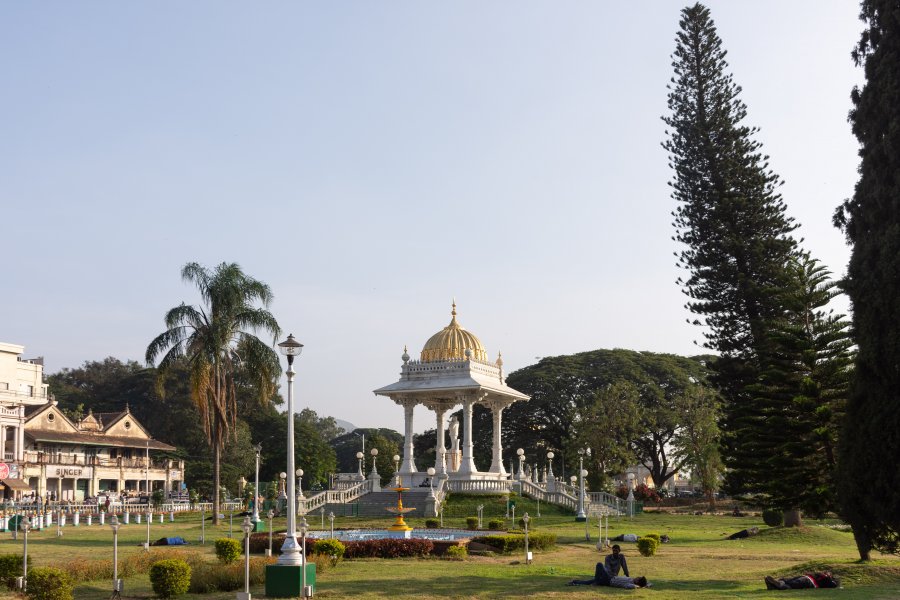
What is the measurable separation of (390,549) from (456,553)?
5.28 feet

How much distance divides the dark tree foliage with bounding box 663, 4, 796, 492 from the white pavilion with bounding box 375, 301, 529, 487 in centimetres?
1242

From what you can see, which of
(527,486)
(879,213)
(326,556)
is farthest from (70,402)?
(879,213)

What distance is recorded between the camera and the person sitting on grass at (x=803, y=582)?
58.4 feet

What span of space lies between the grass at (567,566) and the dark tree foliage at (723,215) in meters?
6.43

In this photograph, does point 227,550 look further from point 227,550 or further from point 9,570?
point 9,570

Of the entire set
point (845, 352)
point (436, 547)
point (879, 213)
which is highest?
point (879, 213)

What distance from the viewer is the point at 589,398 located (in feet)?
230

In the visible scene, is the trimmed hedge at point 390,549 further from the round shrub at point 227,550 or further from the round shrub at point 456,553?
the round shrub at point 227,550

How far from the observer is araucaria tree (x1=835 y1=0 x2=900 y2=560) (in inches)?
710

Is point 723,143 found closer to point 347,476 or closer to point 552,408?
point 347,476

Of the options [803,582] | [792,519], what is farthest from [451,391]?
[803,582]

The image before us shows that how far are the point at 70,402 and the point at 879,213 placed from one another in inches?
3074

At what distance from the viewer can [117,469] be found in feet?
230

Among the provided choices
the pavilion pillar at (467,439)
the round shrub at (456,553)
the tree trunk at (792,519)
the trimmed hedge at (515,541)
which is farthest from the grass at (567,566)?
the pavilion pillar at (467,439)
